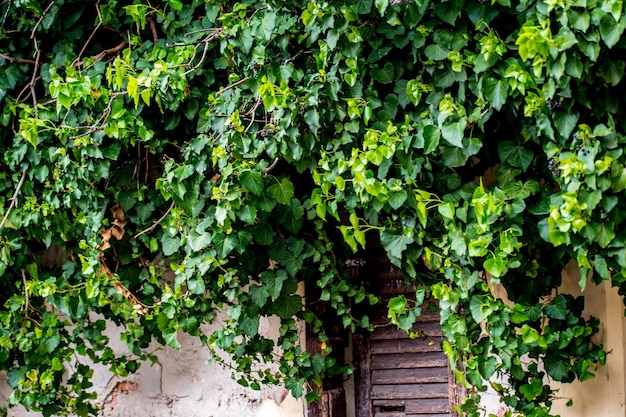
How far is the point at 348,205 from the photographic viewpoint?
302 cm

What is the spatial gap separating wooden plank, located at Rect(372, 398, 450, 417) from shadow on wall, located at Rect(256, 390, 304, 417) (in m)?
0.38

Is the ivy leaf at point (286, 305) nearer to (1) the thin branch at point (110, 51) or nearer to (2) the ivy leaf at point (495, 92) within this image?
(2) the ivy leaf at point (495, 92)

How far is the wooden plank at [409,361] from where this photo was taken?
349 cm

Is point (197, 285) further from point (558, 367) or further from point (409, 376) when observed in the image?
point (558, 367)

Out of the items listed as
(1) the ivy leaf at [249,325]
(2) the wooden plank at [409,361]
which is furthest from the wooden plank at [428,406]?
(1) the ivy leaf at [249,325]

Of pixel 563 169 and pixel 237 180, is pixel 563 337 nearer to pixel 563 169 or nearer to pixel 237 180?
→ pixel 563 169

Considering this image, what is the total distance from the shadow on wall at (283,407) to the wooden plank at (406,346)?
39 centimetres

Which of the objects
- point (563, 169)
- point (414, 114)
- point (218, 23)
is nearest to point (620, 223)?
point (563, 169)

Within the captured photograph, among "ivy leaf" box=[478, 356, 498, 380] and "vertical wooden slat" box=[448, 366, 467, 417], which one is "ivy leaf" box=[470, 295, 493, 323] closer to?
"ivy leaf" box=[478, 356, 498, 380]

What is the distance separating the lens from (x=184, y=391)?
396cm

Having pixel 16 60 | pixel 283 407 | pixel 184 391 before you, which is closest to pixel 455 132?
pixel 283 407

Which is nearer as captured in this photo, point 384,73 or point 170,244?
point 384,73

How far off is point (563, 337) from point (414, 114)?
34.2 inches

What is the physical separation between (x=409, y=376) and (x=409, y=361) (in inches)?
2.3
